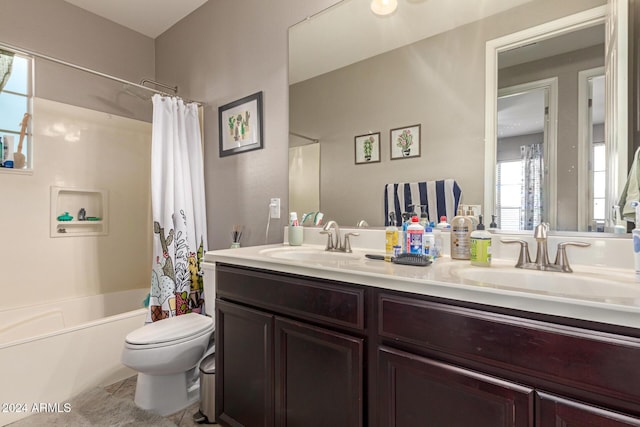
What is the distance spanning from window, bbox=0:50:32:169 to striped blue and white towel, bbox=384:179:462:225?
8.04 ft

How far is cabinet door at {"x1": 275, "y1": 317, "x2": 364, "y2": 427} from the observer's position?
1024mm

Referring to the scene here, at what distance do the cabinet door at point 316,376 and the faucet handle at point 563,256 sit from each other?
2.26 ft

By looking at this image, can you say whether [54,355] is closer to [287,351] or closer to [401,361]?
[287,351]

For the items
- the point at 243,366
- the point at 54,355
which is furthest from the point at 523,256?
the point at 54,355

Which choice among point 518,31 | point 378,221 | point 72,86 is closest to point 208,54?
point 72,86

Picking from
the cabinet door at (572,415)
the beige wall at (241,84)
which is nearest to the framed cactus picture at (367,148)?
the beige wall at (241,84)

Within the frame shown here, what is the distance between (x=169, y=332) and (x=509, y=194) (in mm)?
1687

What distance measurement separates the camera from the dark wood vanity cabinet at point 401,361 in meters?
0.69

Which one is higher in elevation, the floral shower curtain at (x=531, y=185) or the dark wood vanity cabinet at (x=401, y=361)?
the floral shower curtain at (x=531, y=185)

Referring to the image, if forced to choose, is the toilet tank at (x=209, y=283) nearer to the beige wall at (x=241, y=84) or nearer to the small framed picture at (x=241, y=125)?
the beige wall at (x=241, y=84)

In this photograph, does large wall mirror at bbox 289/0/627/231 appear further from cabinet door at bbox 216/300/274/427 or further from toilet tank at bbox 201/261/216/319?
cabinet door at bbox 216/300/274/427

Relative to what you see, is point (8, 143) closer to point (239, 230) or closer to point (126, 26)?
point (126, 26)

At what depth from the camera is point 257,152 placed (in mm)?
2129

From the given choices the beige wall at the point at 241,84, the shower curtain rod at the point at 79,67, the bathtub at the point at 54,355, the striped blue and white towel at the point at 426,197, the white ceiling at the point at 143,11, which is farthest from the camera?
the white ceiling at the point at 143,11
